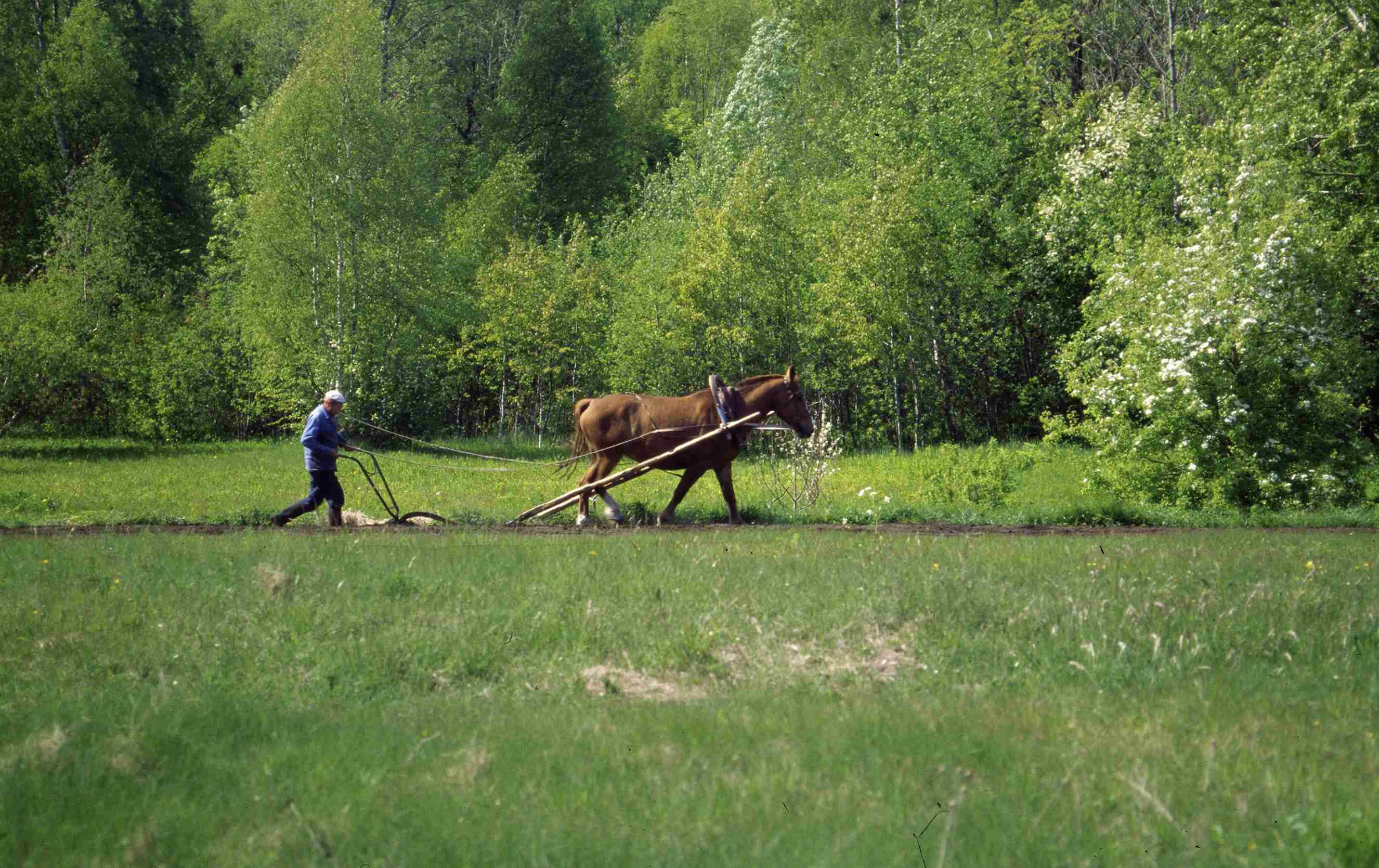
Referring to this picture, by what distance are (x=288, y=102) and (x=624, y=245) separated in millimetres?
14968

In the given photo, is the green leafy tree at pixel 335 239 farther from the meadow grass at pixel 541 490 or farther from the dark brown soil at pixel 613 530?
the dark brown soil at pixel 613 530

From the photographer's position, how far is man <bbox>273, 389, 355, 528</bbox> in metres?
15.3

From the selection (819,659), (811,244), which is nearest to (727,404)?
(819,659)

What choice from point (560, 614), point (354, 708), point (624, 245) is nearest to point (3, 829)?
point (354, 708)

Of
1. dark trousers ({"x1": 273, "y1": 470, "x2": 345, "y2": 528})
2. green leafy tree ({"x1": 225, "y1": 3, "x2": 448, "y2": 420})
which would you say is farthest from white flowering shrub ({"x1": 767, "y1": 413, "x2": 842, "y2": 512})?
green leafy tree ({"x1": 225, "y1": 3, "x2": 448, "y2": 420})

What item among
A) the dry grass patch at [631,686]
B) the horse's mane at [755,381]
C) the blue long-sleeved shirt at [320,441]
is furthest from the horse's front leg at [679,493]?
the dry grass patch at [631,686]

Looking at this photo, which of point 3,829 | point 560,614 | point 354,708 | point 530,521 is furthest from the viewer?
point 530,521

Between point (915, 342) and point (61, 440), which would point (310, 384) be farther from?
point (915, 342)

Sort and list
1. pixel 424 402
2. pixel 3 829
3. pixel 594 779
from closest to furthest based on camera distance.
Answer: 1. pixel 3 829
2. pixel 594 779
3. pixel 424 402

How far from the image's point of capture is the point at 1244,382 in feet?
64.0

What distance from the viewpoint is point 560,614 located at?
898cm

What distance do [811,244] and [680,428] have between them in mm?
20412

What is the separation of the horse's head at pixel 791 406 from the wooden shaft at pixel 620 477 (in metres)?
0.58

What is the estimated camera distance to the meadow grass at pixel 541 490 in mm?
17203
